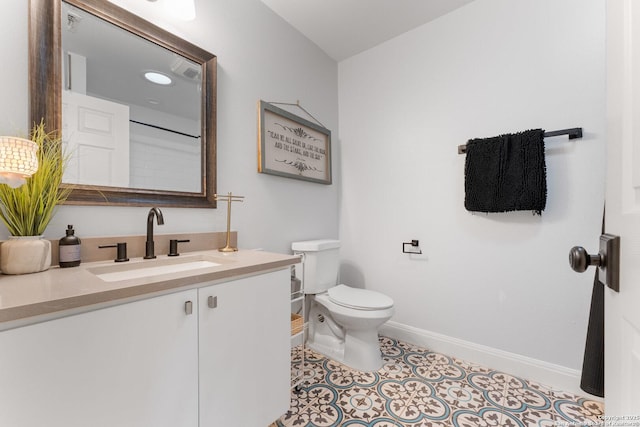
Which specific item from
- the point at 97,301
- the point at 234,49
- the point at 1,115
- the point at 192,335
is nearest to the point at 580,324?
the point at 192,335

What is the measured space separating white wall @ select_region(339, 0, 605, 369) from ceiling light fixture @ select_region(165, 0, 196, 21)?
4.72 feet

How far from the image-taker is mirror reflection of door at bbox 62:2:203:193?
110cm

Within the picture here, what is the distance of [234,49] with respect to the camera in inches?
66.1

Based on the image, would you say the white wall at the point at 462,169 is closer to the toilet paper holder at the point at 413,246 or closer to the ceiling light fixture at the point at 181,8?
the toilet paper holder at the point at 413,246

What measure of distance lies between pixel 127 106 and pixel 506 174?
81.6 inches

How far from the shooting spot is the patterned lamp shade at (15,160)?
792 mm

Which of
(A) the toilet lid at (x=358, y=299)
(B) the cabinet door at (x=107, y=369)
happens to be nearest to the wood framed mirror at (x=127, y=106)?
(B) the cabinet door at (x=107, y=369)

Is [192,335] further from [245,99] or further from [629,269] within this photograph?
[245,99]

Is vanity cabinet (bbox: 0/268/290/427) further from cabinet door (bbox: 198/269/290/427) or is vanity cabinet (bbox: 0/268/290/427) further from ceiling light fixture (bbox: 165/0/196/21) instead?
ceiling light fixture (bbox: 165/0/196/21)

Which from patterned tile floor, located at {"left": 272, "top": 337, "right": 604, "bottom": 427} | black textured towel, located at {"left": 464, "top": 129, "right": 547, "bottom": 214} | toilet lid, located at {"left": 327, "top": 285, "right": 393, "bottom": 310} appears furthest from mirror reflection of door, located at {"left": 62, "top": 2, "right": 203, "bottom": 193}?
black textured towel, located at {"left": 464, "top": 129, "right": 547, "bottom": 214}

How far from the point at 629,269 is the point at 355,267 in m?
2.04

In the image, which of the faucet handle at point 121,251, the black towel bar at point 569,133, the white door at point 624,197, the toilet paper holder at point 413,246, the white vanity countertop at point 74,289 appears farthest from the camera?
the toilet paper holder at point 413,246

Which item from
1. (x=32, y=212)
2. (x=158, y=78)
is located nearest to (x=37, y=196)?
(x=32, y=212)

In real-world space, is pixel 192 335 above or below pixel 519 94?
below
